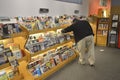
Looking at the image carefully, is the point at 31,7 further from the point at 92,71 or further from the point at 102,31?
the point at 102,31

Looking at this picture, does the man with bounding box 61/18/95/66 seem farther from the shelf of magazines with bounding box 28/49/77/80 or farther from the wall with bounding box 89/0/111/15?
the wall with bounding box 89/0/111/15

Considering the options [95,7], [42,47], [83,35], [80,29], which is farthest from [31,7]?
[95,7]

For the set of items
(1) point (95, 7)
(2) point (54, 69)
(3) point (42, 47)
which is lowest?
(2) point (54, 69)

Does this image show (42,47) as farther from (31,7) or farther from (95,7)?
(95,7)

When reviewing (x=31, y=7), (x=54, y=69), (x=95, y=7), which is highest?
(x=95, y=7)

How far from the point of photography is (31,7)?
186 inches

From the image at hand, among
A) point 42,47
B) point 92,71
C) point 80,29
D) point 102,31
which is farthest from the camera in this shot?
point 102,31

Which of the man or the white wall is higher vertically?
the white wall

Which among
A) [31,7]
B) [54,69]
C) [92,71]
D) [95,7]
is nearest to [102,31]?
[95,7]

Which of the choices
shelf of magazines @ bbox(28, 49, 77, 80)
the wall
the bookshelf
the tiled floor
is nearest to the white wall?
shelf of magazines @ bbox(28, 49, 77, 80)

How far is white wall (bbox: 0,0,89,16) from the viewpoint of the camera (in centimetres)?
394

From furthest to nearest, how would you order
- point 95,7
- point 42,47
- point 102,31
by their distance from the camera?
point 95,7 < point 102,31 < point 42,47

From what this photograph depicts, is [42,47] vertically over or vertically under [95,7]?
under

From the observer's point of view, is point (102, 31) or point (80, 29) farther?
point (102, 31)
